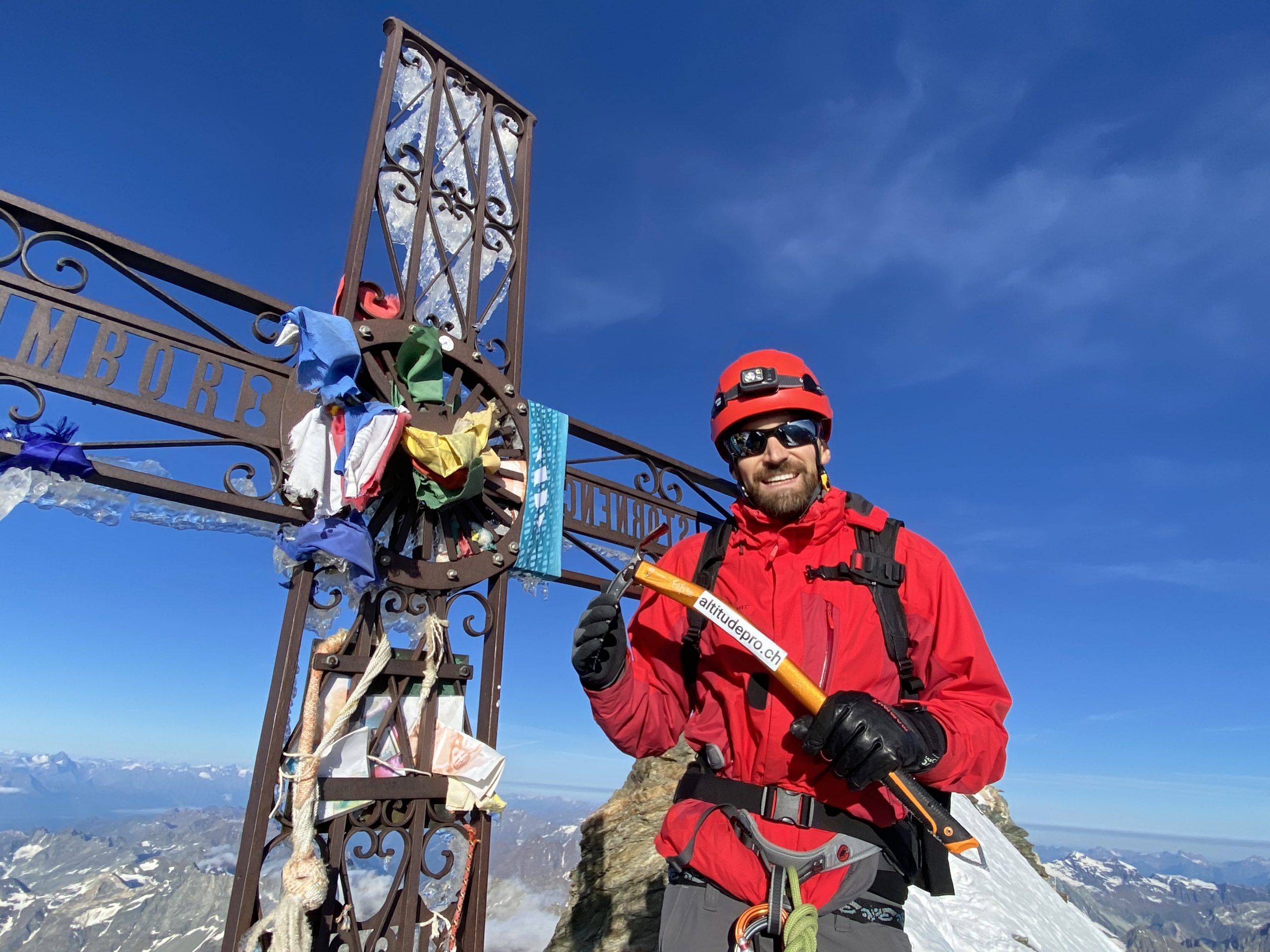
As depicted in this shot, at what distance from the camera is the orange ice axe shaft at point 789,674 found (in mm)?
1719

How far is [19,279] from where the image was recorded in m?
2.65

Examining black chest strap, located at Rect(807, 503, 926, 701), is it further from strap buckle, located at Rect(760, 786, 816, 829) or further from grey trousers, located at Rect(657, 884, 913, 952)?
grey trousers, located at Rect(657, 884, 913, 952)

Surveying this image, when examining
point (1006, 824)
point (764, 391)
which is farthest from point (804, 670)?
point (1006, 824)

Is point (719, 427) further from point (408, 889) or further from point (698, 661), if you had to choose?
point (408, 889)

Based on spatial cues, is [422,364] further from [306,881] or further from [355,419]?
[306,881]

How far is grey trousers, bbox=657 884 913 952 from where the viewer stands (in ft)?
6.33

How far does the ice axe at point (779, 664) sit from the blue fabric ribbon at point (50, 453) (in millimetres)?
2031

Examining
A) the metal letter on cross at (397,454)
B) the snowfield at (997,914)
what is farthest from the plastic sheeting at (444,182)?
the snowfield at (997,914)

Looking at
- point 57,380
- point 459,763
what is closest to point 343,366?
point 57,380

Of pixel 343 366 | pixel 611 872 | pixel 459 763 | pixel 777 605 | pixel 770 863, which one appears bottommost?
pixel 611 872

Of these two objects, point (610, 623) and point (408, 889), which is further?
point (408, 889)

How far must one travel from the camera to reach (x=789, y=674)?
199 centimetres

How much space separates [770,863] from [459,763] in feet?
5.93

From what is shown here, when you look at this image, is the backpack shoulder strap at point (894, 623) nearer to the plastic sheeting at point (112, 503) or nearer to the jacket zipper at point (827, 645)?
the jacket zipper at point (827, 645)
